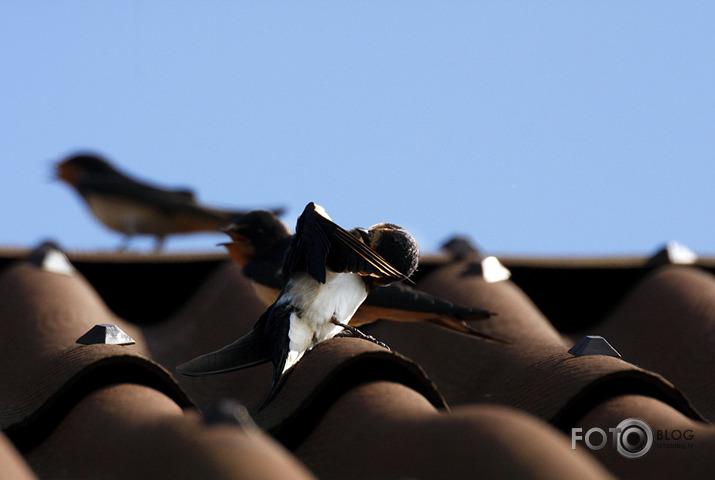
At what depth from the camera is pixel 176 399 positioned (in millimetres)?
1887

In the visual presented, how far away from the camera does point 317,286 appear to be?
2143 mm

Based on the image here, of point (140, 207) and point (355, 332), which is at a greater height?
point (355, 332)

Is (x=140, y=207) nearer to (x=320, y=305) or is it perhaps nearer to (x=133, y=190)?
(x=133, y=190)

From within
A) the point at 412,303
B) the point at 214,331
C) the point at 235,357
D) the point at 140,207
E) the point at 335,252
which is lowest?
the point at 140,207

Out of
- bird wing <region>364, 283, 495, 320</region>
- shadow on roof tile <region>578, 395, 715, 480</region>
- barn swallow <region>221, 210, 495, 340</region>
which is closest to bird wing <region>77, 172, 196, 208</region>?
barn swallow <region>221, 210, 495, 340</region>

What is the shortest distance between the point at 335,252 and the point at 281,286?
1.37 feet

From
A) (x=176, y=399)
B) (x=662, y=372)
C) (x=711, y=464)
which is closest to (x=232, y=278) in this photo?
(x=176, y=399)

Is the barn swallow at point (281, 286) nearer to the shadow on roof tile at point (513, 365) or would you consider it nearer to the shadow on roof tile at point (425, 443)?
the shadow on roof tile at point (513, 365)

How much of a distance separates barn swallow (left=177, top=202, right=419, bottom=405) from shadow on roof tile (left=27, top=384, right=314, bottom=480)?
26 cm

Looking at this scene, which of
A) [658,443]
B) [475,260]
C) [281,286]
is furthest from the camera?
[475,260]

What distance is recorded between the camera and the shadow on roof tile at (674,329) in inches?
94.2

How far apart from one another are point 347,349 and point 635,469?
1.85 ft

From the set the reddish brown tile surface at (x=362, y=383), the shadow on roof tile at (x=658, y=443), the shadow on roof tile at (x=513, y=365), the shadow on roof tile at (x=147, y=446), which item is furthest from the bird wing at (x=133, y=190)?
the shadow on roof tile at (x=658, y=443)

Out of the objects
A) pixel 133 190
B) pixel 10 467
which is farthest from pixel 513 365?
pixel 133 190
